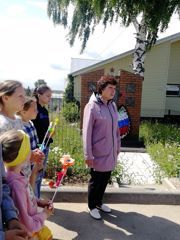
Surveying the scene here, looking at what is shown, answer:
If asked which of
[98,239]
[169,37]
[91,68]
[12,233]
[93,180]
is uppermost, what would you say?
[169,37]

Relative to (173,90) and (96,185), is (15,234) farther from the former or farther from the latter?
(173,90)

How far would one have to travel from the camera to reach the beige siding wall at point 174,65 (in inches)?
682

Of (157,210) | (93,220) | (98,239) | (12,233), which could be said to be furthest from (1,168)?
(157,210)

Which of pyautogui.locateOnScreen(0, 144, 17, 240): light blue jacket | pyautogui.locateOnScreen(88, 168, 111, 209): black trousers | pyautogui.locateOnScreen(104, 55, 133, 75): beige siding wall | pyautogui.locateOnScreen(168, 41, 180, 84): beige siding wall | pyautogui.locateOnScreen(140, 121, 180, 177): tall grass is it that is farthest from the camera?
pyautogui.locateOnScreen(168, 41, 180, 84): beige siding wall

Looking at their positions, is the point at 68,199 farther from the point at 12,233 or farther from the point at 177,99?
Answer: the point at 177,99

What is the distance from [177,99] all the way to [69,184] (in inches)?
533

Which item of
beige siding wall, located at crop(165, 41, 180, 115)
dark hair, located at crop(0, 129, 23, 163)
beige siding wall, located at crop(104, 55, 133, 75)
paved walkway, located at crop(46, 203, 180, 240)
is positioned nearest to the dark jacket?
paved walkway, located at crop(46, 203, 180, 240)

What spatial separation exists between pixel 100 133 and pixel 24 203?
6.32 feet

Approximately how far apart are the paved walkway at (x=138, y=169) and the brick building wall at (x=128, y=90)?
1621mm

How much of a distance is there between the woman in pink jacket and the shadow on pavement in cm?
18

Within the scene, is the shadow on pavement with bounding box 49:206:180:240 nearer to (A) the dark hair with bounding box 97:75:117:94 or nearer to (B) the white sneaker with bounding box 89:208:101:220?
(B) the white sneaker with bounding box 89:208:101:220

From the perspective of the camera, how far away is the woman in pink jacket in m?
4.04

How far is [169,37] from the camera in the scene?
16125mm

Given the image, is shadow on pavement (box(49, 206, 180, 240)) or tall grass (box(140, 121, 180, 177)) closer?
shadow on pavement (box(49, 206, 180, 240))
